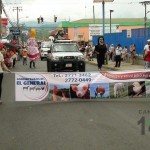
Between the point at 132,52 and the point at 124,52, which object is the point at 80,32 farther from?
the point at 132,52

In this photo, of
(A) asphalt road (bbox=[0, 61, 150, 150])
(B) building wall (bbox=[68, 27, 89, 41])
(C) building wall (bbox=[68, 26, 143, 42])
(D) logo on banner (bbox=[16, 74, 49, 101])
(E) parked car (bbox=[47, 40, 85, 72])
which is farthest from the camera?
(C) building wall (bbox=[68, 26, 143, 42])

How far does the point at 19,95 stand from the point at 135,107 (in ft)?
10.5

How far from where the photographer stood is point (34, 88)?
514 inches

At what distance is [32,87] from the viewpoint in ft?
42.8

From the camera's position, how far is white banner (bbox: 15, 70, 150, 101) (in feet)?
42.8

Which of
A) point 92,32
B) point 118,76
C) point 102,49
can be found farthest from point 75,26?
point 118,76

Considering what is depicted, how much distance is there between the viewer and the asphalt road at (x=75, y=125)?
7919 millimetres

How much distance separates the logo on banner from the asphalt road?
0.20 metres

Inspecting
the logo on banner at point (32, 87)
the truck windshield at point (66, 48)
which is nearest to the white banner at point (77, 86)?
the logo on banner at point (32, 87)

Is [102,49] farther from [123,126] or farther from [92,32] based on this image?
[92,32]

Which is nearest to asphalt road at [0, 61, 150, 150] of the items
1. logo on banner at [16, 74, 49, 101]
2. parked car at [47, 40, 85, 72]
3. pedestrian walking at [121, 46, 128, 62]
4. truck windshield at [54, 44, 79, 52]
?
logo on banner at [16, 74, 49, 101]

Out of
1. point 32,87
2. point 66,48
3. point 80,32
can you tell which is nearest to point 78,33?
point 80,32

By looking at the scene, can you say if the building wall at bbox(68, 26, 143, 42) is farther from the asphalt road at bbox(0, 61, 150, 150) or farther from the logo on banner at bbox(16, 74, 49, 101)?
the asphalt road at bbox(0, 61, 150, 150)

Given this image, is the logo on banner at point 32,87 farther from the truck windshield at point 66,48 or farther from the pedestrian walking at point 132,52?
the pedestrian walking at point 132,52
